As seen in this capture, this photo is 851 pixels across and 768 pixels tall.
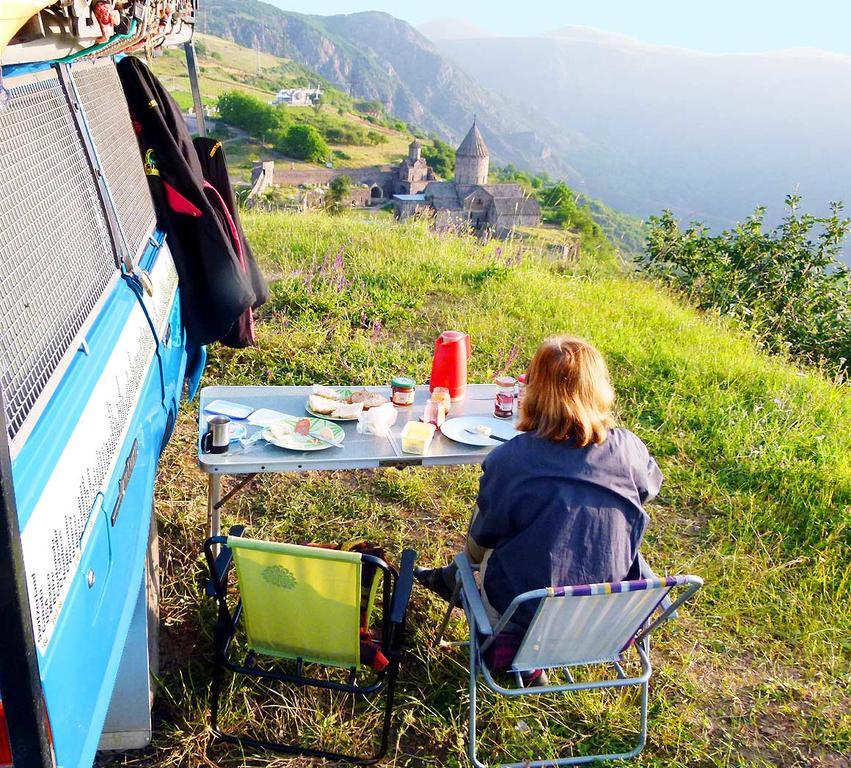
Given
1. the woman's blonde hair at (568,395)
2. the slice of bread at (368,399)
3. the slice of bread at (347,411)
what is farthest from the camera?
the slice of bread at (368,399)

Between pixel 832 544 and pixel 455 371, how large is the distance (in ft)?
7.46

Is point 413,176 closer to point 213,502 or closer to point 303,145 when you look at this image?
point 303,145

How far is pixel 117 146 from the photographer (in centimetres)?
311

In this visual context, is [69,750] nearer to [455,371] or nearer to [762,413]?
[455,371]

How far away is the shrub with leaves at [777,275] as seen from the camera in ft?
26.6

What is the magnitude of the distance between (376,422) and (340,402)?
0.31 meters

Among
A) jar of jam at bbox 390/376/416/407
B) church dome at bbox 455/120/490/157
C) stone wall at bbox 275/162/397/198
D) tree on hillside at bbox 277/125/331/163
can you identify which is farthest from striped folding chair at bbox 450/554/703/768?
tree on hillside at bbox 277/125/331/163

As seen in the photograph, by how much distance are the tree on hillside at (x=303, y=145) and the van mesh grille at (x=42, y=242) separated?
72.5 metres

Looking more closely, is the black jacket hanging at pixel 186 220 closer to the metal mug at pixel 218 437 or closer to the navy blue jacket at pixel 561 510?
the metal mug at pixel 218 437

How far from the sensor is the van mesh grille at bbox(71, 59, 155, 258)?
2743 millimetres

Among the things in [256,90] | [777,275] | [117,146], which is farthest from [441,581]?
[256,90]

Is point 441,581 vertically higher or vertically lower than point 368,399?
lower

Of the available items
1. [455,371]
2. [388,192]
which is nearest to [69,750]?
[455,371]

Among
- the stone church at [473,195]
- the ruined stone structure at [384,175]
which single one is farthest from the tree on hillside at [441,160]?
the stone church at [473,195]
